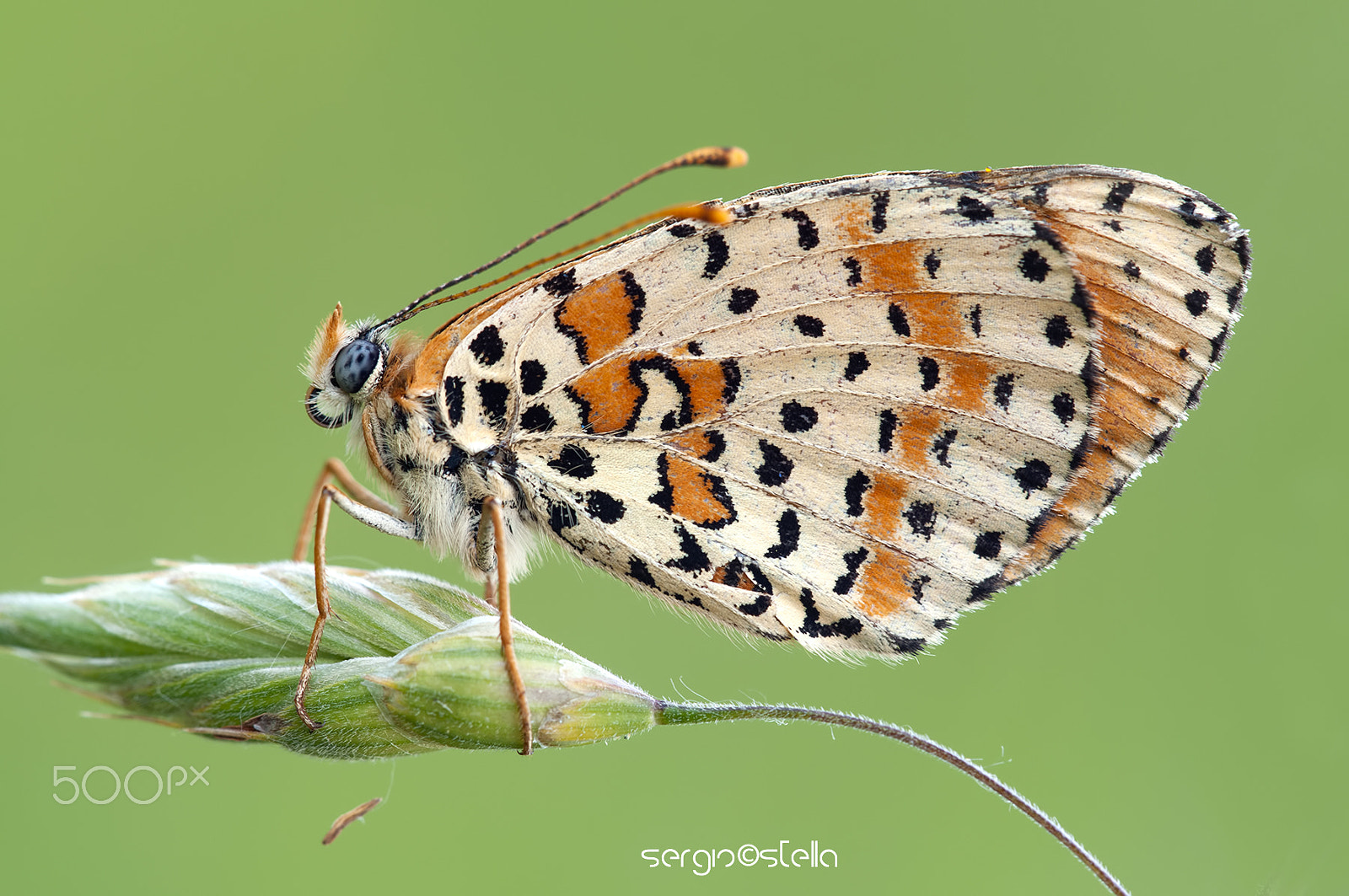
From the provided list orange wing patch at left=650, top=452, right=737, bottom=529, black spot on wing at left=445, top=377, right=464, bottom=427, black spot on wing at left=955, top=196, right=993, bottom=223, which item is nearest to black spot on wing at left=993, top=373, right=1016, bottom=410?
black spot on wing at left=955, top=196, right=993, bottom=223

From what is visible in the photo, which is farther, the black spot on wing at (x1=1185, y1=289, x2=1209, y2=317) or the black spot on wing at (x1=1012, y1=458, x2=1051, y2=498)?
the black spot on wing at (x1=1012, y1=458, x2=1051, y2=498)

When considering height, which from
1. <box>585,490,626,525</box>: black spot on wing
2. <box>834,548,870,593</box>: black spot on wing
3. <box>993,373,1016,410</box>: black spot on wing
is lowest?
<box>834,548,870,593</box>: black spot on wing

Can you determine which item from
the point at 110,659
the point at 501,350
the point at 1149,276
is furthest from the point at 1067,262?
the point at 110,659

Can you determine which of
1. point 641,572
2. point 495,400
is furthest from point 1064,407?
point 495,400

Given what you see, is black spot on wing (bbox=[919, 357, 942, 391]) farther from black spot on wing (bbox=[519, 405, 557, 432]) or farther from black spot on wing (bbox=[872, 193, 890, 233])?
black spot on wing (bbox=[519, 405, 557, 432])

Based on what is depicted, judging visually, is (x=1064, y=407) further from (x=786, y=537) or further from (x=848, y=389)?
(x=786, y=537)

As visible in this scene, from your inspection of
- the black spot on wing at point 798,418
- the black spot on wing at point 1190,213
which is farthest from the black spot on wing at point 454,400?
the black spot on wing at point 1190,213
